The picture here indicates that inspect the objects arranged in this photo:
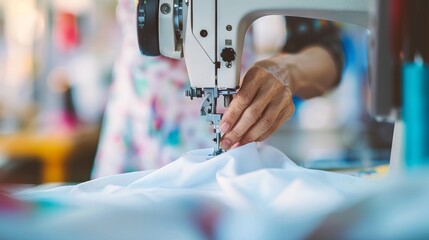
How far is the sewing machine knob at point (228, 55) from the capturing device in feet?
3.19

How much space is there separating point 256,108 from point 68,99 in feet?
8.02

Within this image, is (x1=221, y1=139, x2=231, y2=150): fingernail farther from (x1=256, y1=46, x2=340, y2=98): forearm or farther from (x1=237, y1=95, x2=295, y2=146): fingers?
(x1=256, y1=46, x2=340, y2=98): forearm

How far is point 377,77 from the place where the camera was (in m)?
0.48

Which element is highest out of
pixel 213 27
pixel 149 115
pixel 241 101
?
pixel 213 27

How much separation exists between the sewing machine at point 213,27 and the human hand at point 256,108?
0.03 m

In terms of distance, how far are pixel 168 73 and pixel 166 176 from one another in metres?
0.78

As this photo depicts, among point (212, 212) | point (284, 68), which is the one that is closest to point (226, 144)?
point (284, 68)

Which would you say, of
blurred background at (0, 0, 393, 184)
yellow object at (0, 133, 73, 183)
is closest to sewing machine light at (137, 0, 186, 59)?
blurred background at (0, 0, 393, 184)

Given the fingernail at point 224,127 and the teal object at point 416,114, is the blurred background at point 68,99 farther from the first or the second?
the teal object at point 416,114

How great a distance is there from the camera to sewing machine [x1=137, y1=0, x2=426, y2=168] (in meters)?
0.95

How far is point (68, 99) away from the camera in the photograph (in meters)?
3.31

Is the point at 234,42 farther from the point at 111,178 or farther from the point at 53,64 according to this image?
the point at 53,64

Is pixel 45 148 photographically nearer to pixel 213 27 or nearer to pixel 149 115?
pixel 149 115

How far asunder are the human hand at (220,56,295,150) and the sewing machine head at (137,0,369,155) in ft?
0.10
